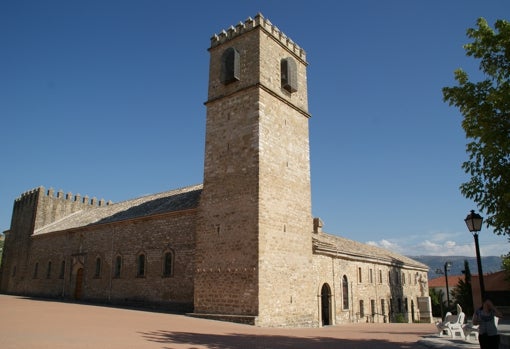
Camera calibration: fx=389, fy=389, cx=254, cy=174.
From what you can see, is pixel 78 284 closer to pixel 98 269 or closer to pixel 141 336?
pixel 98 269

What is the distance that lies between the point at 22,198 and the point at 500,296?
43689 millimetres

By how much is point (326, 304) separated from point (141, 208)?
47.4ft

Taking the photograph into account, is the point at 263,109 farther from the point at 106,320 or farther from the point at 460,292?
the point at 460,292

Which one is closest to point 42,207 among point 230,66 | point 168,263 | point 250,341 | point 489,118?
point 168,263

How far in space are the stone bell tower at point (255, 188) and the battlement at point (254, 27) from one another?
0.21ft

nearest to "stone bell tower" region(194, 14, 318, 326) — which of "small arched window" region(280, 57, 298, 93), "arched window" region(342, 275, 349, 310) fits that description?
"small arched window" region(280, 57, 298, 93)

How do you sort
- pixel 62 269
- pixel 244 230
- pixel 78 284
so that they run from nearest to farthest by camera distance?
pixel 244 230
pixel 78 284
pixel 62 269

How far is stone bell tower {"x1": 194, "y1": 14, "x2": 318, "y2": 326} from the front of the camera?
18.2m

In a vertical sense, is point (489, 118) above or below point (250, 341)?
above

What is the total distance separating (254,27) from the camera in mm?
21062

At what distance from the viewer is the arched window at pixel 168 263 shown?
22219 mm

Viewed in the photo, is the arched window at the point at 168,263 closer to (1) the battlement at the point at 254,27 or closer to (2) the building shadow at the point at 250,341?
(2) the building shadow at the point at 250,341

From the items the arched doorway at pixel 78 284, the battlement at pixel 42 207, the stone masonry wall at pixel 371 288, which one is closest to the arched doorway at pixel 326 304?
the stone masonry wall at pixel 371 288

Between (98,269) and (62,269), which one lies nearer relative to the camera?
(98,269)
